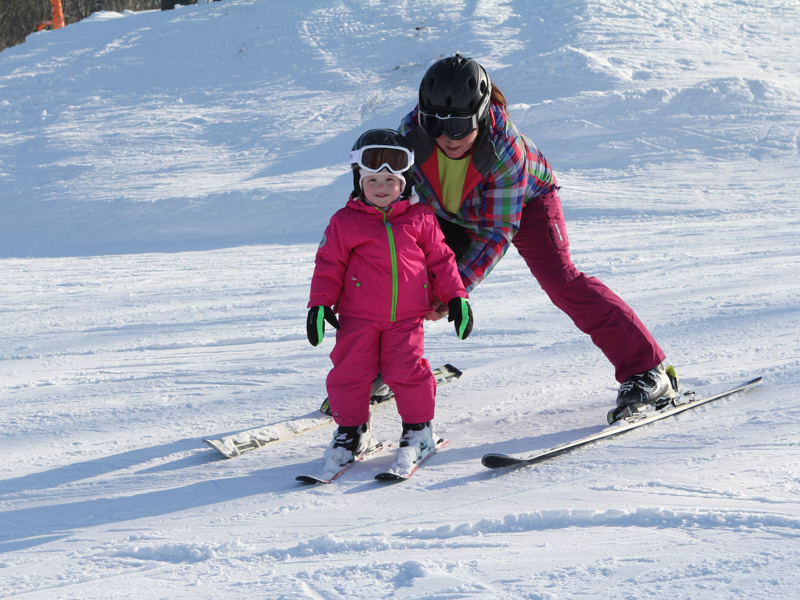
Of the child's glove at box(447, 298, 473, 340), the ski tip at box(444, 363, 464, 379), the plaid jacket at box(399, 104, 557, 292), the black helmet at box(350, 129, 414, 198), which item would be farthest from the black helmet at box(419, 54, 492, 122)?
the ski tip at box(444, 363, 464, 379)

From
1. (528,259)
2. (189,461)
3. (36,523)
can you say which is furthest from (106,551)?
(528,259)

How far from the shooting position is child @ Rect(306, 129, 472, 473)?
2.90 metres

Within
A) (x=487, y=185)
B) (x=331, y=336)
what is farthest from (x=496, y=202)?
(x=331, y=336)

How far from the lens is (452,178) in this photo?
322 cm

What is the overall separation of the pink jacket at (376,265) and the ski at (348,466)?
522 millimetres

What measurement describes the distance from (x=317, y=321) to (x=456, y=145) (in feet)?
2.82

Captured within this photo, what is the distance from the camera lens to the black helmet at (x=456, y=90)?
2.98 metres

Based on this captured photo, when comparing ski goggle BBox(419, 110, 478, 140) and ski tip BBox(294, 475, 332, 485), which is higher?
ski goggle BBox(419, 110, 478, 140)

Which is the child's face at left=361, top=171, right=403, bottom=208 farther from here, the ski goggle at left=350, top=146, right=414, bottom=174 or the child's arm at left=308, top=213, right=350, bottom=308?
the child's arm at left=308, top=213, right=350, bottom=308

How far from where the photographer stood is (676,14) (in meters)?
14.6

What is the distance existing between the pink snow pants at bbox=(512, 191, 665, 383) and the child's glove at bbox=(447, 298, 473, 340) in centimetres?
58

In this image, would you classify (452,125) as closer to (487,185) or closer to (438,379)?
(487,185)

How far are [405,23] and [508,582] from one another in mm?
13805

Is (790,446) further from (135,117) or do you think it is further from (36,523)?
(135,117)
